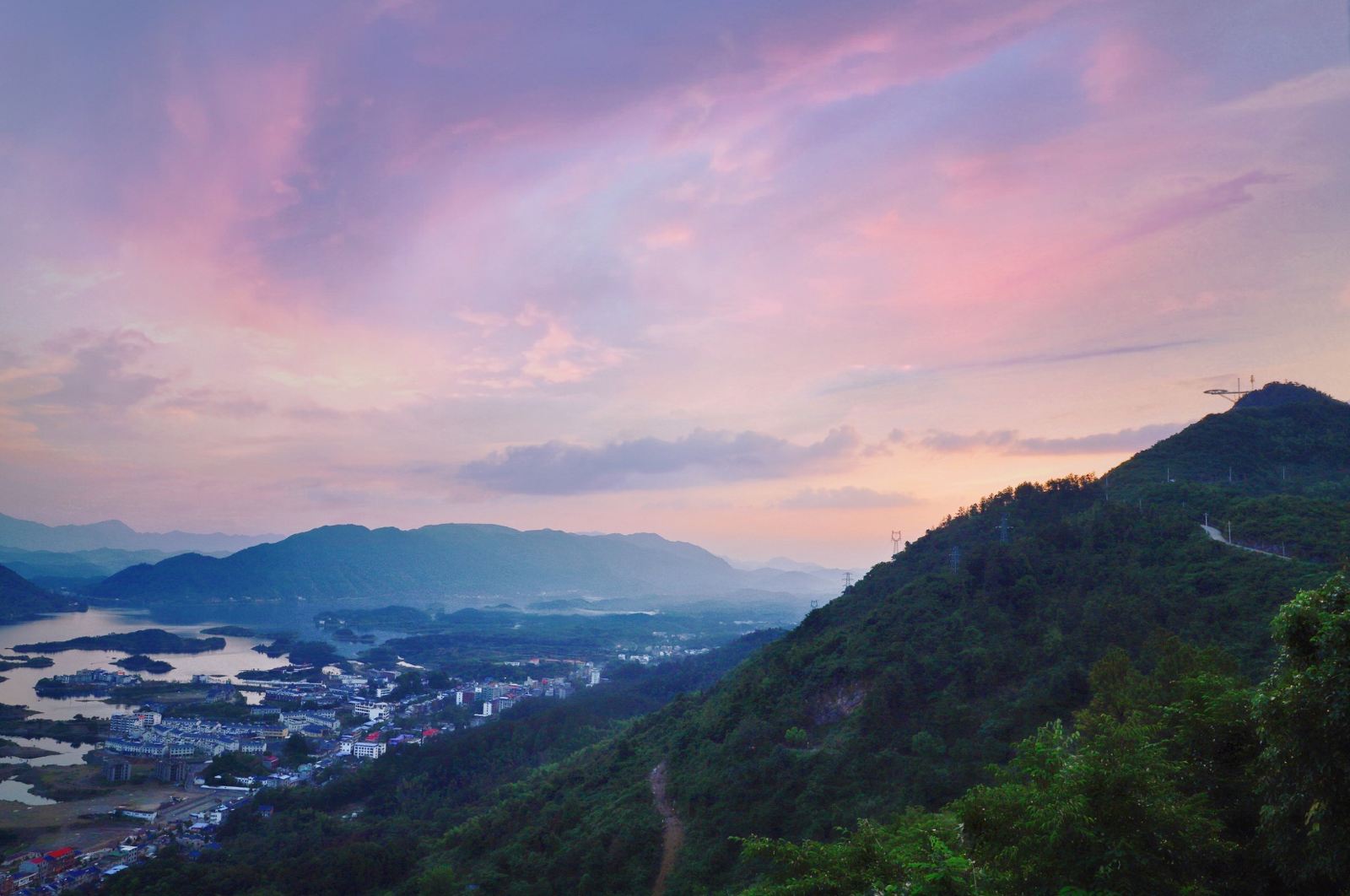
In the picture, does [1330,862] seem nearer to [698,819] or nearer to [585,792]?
[698,819]

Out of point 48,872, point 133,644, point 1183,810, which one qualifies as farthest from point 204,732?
point 1183,810

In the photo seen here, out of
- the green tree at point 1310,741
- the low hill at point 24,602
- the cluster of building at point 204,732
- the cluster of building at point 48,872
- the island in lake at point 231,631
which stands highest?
the green tree at point 1310,741

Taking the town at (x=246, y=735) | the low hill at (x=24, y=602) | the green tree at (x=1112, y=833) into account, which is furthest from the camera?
the low hill at (x=24, y=602)

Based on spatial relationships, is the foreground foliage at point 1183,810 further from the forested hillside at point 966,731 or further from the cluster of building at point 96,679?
the cluster of building at point 96,679

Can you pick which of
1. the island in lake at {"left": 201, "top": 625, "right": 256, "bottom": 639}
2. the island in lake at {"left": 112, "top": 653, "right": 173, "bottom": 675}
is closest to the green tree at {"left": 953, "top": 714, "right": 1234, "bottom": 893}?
the island in lake at {"left": 112, "top": 653, "right": 173, "bottom": 675}

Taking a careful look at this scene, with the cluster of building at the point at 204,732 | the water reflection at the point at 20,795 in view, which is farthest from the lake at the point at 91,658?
the water reflection at the point at 20,795

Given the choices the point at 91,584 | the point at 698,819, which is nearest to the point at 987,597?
the point at 698,819
